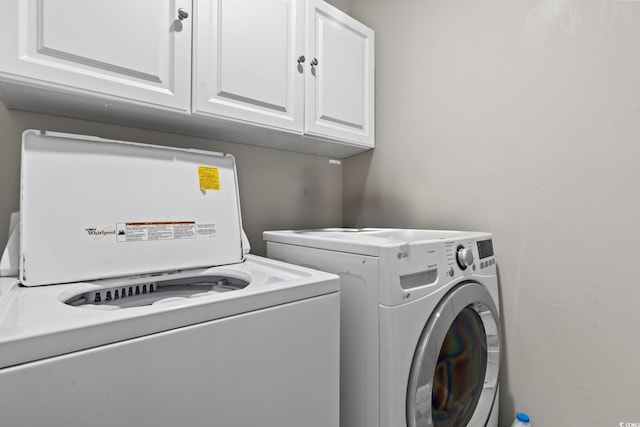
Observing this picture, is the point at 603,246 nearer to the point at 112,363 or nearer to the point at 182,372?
the point at 182,372

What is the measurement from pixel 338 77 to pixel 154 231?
1132mm

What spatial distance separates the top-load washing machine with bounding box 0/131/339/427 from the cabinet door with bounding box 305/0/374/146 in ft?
1.69

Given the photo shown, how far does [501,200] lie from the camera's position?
135 centimetres

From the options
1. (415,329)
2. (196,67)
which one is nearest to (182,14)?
(196,67)

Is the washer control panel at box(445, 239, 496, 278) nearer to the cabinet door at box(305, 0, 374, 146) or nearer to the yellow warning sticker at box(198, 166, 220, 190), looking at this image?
the cabinet door at box(305, 0, 374, 146)

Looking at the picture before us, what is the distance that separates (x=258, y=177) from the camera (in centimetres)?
163

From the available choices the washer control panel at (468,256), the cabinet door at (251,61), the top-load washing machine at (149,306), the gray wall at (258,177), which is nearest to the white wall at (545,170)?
the washer control panel at (468,256)

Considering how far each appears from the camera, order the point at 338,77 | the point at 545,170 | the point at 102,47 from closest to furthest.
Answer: the point at 102,47
the point at 545,170
the point at 338,77

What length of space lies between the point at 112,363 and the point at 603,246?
1503mm

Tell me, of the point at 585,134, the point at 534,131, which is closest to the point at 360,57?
the point at 534,131

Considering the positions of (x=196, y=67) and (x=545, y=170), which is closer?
(x=196, y=67)

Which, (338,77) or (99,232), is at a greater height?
(338,77)

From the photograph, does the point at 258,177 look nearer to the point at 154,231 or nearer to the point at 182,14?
the point at 154,231

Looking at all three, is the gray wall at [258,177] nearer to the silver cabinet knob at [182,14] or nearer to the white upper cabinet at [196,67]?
the white upper cabinet at [196,67]
